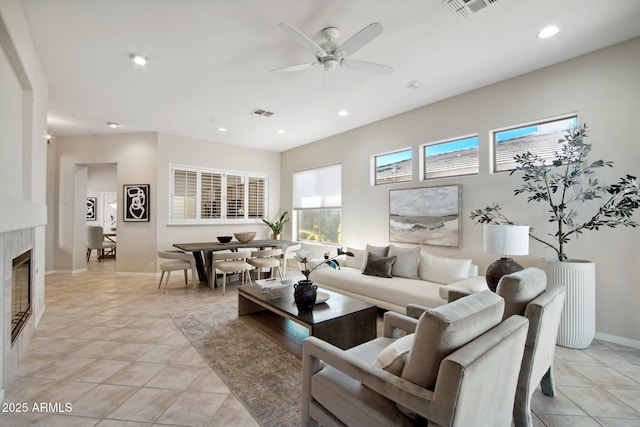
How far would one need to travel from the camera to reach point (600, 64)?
301 cm

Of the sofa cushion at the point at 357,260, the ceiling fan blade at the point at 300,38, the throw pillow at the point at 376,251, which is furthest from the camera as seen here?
the sofa cushion at the point at 357,260

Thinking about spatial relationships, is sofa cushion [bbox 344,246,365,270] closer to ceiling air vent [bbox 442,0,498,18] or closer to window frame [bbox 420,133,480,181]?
window frame [bbox 420,133,480,181]

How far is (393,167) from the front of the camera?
508cm

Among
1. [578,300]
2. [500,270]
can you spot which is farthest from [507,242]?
[578,300]

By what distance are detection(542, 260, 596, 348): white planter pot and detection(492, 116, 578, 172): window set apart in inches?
54.2

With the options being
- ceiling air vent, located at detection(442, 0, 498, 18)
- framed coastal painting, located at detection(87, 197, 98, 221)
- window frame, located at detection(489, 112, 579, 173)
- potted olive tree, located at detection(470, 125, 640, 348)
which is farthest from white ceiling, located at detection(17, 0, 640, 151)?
framed coastal painting, located at detection(87, 197, 98, 221)

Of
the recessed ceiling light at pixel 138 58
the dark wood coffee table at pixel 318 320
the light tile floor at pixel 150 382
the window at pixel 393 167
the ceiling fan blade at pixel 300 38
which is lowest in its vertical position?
the light tile floor at pixel 150 382

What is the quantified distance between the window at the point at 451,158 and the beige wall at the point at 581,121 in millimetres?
125

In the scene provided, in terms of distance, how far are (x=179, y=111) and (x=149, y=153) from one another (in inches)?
71.5

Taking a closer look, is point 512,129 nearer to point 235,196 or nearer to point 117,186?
point 235,196

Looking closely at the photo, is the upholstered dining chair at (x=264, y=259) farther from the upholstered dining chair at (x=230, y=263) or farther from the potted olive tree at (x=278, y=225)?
the potted olive tree at (x=278, y=225)

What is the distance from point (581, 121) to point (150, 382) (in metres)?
4.86

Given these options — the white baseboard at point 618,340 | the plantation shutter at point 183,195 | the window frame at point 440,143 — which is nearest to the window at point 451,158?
the window frame at point 440,143

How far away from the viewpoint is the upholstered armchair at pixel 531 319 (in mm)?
1666
